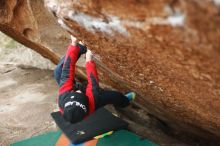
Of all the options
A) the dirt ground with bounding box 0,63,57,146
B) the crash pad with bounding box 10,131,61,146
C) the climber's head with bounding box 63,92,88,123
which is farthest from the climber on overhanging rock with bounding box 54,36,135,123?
the dirt ground with bounding box 0,63,57,146

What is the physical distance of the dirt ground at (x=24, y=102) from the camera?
16.7 ft

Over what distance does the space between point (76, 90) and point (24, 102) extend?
7.29 feet

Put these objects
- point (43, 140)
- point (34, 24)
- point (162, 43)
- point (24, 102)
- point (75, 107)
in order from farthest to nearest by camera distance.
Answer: point (24, 102) < point (34, 24) < point (43, 140) < point (75, 107) < point (162, 43)

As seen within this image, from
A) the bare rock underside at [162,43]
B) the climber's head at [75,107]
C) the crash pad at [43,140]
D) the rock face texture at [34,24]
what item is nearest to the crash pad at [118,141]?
the crash pad at [43,140]

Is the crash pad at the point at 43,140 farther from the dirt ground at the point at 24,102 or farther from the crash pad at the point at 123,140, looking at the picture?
the crash pad at the point at 123,140

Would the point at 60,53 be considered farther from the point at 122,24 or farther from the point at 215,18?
the point at 215,18

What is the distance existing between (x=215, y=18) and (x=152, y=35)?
546 mm

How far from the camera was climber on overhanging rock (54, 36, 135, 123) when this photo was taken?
3802mm

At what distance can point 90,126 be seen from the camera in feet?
15.4

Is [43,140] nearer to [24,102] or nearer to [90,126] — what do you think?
[90,126]

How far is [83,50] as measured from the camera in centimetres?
415

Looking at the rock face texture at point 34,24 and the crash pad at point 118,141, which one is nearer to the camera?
the crash pad at point 118,141

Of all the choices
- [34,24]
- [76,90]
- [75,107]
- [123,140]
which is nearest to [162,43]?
[75,107]

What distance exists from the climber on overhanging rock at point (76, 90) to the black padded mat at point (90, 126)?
399 millimetres
